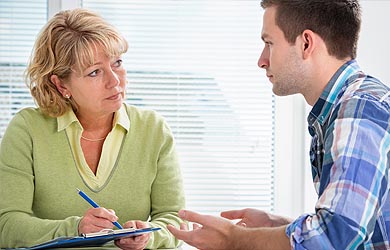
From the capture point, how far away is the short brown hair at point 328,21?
1.68 m

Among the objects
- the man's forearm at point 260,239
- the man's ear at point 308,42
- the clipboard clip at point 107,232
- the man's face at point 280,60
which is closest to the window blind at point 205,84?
the clipboard clip at point 107,232

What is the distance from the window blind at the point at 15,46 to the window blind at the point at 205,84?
0.78 feet

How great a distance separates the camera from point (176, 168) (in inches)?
94.3

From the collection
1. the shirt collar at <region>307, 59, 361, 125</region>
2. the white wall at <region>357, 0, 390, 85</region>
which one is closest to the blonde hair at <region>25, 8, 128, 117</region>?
the shirt collar at <region>307, 59, 361, 125</region>

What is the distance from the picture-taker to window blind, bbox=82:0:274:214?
309 centimetres

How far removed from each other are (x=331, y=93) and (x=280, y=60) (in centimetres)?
16

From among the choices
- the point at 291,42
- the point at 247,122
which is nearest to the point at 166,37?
the point at 247,122

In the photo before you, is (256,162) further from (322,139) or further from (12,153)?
(322,139)

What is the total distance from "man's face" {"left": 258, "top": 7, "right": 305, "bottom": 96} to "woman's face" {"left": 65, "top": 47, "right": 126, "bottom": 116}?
690 mm

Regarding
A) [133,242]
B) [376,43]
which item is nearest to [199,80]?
[376,43]

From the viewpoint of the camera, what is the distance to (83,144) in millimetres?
2389

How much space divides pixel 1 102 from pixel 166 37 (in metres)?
0.76

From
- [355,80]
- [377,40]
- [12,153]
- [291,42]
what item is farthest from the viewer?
[377,40]

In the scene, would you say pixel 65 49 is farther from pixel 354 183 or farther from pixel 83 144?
pixel 354 183
